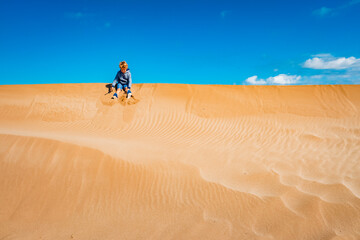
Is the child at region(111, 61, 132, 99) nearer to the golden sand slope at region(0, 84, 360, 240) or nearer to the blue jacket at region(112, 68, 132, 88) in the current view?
the blue jacket at region(112, 68, 132, 88)

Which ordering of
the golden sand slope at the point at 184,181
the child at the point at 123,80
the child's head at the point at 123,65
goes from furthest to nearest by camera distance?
1. the child at the point at 123,80
2. the child's head at the point at 123,65
3. the golden sand slope at the point at 184,181

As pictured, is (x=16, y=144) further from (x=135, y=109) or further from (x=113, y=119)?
(x=135, y=109)

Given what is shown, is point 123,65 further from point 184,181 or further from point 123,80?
point 184,181

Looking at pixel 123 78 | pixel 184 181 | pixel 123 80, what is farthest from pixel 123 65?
pixel 184 181

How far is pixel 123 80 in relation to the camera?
10.4 metres

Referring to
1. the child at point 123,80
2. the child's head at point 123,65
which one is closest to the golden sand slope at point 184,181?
the child at point 123,80

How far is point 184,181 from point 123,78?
7.12 m

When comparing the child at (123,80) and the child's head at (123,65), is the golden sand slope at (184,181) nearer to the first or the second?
the child at (123,80)

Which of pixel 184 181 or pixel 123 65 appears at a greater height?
pixel 123 65

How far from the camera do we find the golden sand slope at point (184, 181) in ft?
10.7

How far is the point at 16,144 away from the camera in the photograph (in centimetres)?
552

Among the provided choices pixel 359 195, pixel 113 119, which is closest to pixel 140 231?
pixel 359 195

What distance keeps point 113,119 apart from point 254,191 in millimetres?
6872

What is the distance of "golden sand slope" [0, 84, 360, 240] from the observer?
128 inches
